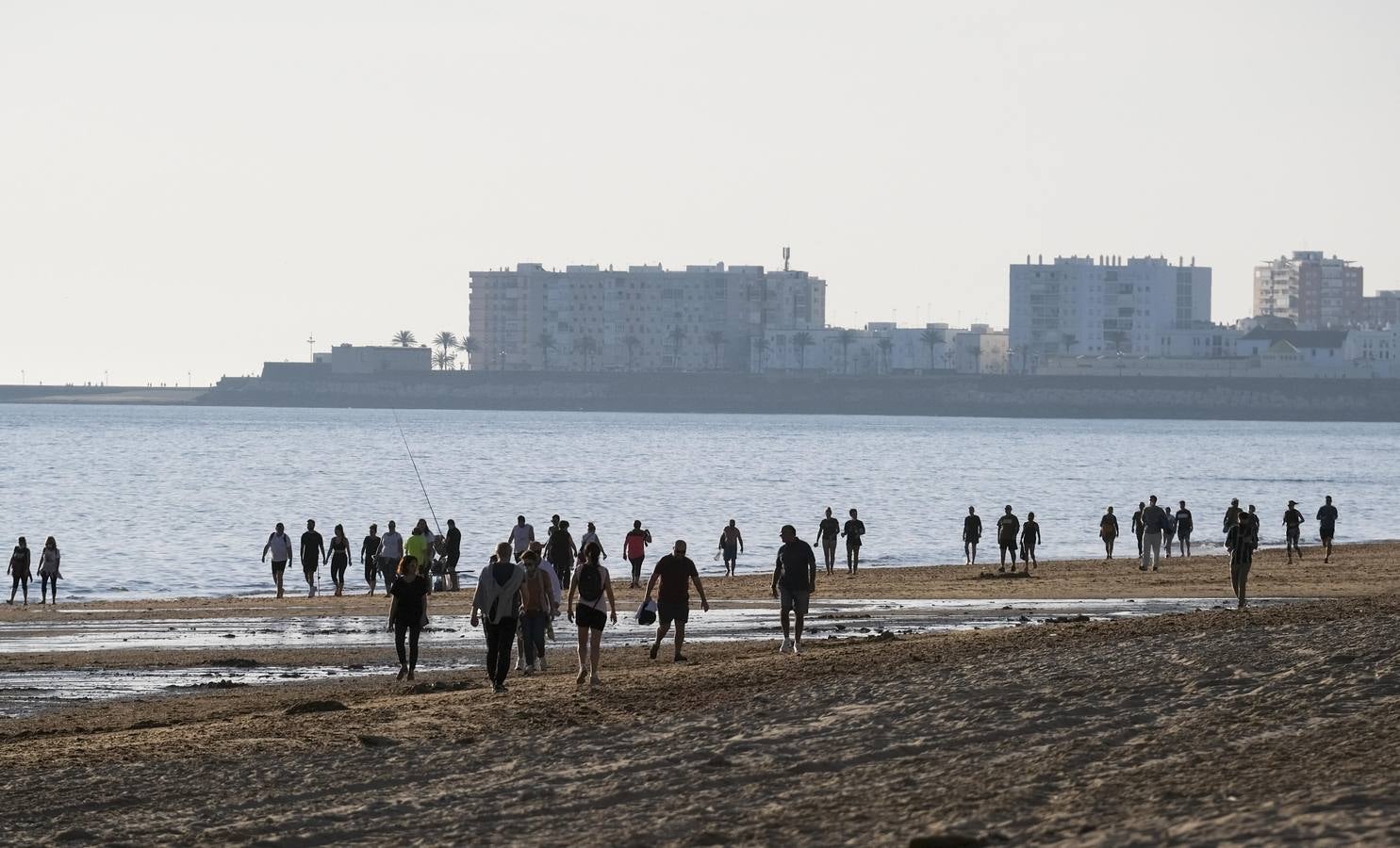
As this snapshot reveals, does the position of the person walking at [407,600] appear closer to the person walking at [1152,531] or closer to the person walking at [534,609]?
Answer: the person walking at [534,609]

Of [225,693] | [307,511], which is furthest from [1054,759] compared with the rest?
[307,511]

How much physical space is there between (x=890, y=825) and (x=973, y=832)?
55cm

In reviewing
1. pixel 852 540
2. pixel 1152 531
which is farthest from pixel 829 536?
pixel 1152 531

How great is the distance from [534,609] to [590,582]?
56.4 inches

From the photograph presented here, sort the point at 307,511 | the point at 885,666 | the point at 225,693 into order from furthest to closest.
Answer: the point at 307,511, the point at 225,693, the point at 885,666

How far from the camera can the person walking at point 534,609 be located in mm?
18094

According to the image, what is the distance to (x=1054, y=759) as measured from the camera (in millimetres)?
12586

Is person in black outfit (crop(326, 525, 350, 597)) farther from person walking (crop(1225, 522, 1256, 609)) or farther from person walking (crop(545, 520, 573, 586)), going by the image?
person walking (crop(1225, 522, 1256, 609))

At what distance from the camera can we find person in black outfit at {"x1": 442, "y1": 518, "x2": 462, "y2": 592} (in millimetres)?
32469

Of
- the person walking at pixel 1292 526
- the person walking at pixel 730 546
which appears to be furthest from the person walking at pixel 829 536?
the person walking at pixel 1292 526

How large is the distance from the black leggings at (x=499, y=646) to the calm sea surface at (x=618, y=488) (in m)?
23.5

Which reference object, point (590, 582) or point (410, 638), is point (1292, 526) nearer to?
point (410, 638)

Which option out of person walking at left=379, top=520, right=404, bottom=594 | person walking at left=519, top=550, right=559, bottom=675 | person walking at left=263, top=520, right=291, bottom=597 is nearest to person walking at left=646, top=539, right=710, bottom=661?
person walking at left=519, top=550, right=559, bottom=675

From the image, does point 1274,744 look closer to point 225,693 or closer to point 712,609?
point 225,693
